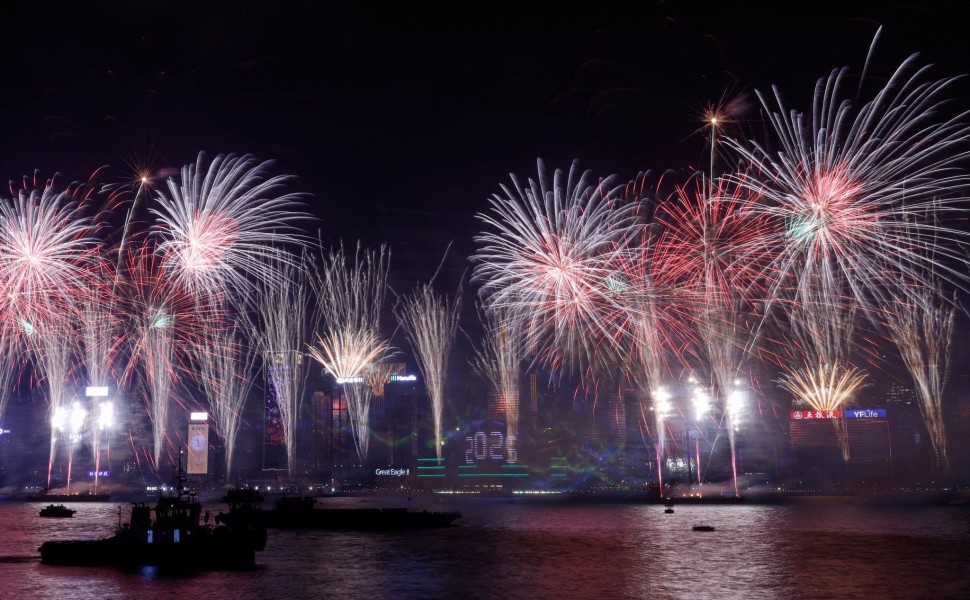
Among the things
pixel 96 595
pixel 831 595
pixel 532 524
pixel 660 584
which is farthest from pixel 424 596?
pixel 532 524

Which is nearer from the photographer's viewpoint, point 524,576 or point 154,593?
point 154,593

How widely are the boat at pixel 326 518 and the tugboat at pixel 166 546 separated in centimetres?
3808

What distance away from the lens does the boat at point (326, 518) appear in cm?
11419

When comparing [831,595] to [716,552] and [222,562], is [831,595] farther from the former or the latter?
[222,562]

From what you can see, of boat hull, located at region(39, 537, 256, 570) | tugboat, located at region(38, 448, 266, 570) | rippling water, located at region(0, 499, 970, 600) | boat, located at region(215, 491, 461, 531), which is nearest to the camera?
rippling water, located at region(0, 499, 970, 600)

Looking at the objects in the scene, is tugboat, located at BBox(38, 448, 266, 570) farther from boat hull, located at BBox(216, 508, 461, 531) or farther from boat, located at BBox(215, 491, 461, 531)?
boat, located at BBox(215, 491, 461, 531)

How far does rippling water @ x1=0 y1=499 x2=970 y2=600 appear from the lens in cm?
5525

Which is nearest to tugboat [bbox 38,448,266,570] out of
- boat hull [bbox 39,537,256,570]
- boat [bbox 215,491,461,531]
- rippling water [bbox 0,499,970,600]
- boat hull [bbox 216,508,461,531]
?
boat hull [bbox 39,537,256,570]

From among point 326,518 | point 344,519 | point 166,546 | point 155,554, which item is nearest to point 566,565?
point 166,546

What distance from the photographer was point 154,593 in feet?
183

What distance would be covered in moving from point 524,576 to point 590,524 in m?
53.1

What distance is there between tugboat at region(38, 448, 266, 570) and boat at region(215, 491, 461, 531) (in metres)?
38.1

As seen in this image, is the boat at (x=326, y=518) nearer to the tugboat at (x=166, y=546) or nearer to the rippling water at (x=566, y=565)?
the rippling water at (x=566, y=565)

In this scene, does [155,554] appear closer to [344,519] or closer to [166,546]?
[166,546]
